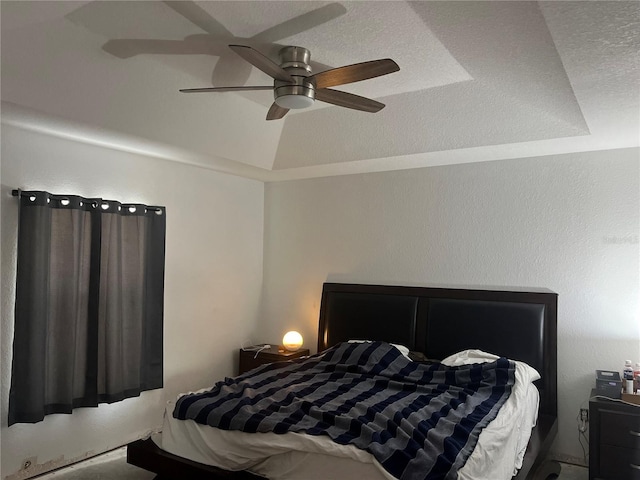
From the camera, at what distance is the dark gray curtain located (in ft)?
10.2

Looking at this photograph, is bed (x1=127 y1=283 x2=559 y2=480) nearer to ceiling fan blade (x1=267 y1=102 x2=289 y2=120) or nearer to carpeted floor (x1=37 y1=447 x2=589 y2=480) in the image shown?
carpeted floor (x1=37 y1=447 x2=589 y2=480)

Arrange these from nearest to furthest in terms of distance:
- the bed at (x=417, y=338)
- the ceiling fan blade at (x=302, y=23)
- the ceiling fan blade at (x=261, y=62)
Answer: the ceiling fan blade at (x=261, y=62) < the ceiling fan blade at (x=302, y=23) < the bed at (x=417, y=338)

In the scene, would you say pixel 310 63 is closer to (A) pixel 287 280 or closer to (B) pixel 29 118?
(B) pixel 29 118

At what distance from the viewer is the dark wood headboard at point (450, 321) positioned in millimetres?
3631

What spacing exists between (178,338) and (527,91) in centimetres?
329

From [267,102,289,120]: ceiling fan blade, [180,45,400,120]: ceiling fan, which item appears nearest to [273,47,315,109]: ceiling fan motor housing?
[180,45,400,120]: ceiling fan

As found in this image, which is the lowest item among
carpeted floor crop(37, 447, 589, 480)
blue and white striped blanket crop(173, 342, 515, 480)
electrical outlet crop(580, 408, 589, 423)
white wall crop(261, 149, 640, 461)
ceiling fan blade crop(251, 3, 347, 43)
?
carpeted floor crop(37, 447, 589, 480)

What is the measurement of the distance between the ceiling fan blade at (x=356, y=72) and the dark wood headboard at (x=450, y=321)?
7.34 feet

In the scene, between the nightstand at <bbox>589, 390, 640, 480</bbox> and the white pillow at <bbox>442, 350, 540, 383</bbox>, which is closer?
the nightstand at <bbox>589, 390, 640, 480</bbox>

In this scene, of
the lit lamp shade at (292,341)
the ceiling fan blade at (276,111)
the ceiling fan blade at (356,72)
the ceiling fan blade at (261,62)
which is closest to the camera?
the ceiling fan blade at (261,62)

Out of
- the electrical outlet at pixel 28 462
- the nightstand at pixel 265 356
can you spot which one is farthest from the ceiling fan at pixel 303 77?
the electrical outlet at pixel 28 462

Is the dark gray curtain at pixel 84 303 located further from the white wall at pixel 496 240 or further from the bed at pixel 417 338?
the white wall at pixel 496 240

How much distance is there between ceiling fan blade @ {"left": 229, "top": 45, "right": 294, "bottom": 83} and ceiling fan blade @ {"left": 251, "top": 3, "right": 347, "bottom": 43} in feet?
0.92

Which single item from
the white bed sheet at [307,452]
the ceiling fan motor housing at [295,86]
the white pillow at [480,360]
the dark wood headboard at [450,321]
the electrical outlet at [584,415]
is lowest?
the electrical outlet at [584,415]
